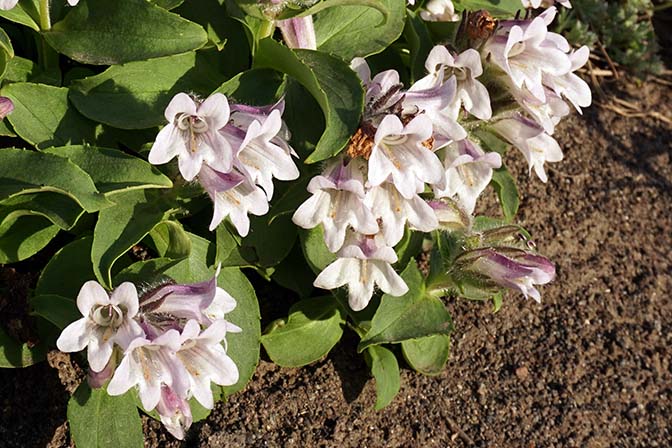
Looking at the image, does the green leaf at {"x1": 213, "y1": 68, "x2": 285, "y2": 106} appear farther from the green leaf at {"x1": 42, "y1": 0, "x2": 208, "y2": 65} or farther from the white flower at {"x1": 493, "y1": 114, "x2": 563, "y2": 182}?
the white flower at {"x1": 493, "y1": 114, "x2": 563, "y2": 182}

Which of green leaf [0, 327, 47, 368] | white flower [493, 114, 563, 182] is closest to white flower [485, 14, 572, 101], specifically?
white flower [493, 114, 563, 182]

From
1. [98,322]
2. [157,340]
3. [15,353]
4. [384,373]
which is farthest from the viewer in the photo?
[384,373]

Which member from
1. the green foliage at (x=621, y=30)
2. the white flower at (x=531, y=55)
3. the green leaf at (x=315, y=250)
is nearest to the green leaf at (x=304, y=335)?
the green leaf at (x=315, y=250)

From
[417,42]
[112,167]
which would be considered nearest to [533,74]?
[417,42]

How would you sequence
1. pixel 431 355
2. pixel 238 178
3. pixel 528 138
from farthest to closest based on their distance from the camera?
pixel 431 355, pixel 528 138, pixel 238 178

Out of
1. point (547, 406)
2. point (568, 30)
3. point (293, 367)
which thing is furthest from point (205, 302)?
point (568, 30)

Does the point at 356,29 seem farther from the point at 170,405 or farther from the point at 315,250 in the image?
the point at 170,405

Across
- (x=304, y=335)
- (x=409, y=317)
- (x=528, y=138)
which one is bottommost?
(x=304, y=335)
